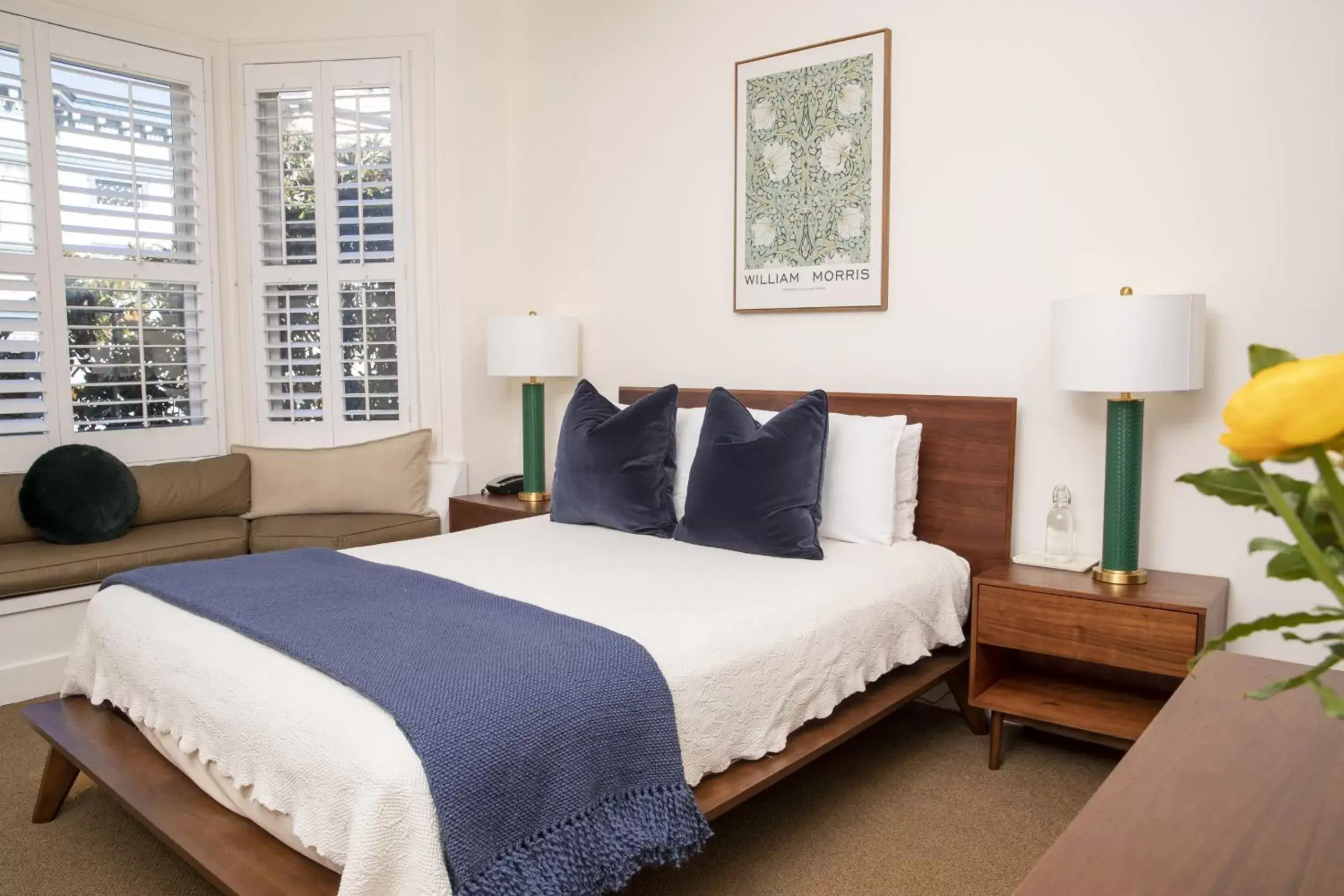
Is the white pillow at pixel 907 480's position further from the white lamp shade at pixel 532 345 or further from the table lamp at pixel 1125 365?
the white lamp shade at pixel 532 345

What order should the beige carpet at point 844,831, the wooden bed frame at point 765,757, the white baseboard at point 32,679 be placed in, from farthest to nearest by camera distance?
1. the white baseboard at point 32,679
2. the beige carpet at point 844,831
3. the wooden bed frame at point 765,757

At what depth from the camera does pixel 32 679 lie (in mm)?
3412

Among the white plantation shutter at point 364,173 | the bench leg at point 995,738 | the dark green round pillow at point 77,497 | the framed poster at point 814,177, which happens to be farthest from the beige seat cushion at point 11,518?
the bench leg at point 995,738

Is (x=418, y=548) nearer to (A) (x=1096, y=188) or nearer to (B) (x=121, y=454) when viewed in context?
(B) (x=121, y=454)

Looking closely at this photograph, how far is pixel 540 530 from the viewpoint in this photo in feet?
10.9

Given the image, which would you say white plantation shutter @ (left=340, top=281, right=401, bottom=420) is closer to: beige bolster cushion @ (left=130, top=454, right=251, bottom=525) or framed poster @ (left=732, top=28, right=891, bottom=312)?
beige bolster cushion @ (left=130, top=454, right=251, bottom=525)

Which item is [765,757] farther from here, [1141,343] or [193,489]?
[193,489]

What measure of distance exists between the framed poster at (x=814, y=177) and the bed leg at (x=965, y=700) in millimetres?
1278

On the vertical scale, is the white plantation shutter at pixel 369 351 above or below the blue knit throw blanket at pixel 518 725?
above

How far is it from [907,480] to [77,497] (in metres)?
3.09

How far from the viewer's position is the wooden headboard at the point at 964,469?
10.1ft

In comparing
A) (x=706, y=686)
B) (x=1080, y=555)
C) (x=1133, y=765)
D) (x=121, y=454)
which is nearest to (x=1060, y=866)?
(x=1133, y=765)

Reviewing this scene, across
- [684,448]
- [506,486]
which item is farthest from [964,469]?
[506,486]

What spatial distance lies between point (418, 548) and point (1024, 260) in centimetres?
213
